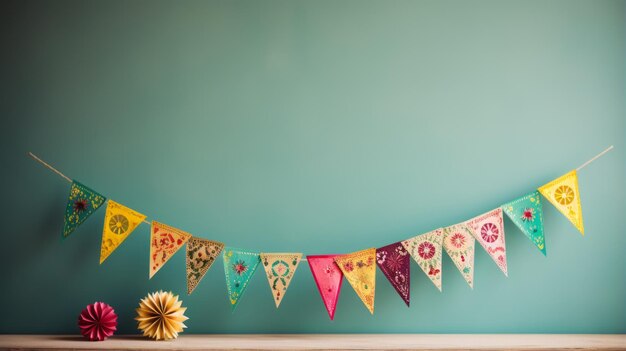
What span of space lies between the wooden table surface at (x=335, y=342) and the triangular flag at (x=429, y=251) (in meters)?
0.28

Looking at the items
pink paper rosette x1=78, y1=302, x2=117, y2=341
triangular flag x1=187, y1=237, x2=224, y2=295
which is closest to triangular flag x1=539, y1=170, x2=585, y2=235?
triangular flag x1=187, y1=237, x2=224, y2=295

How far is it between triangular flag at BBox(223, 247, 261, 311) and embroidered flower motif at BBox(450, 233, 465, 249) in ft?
2.83

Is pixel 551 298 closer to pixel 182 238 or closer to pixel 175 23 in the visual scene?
pixel 182 238

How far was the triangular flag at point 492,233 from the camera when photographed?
2.35m

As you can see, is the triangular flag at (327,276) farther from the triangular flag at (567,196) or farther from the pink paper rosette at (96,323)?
the triangular flag at (567,196)

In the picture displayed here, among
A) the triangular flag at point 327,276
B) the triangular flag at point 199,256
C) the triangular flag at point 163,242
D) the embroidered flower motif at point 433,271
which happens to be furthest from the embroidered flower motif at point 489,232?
the triangular flag at point 163,242

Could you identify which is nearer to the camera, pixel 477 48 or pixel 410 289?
pixel 410 289

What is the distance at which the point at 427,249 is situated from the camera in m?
2.33

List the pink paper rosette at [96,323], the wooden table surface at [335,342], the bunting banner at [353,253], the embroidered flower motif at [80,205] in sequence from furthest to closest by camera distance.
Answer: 1. the embroidered flower motif at [80,205]
2. the bunting banner at [353,253]
3. the pink paper rosette at [96,323]
4. the wooden table surface at [335,342]

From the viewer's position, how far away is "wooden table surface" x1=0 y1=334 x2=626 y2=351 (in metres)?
2.02

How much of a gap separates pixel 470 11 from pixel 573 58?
1.81 ft

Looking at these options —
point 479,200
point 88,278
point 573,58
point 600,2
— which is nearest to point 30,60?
point 88,278

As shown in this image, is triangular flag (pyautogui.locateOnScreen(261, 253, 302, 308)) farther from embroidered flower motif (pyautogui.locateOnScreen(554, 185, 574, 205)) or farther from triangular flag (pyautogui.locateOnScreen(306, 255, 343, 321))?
embroidered flower motif (pyautogui.locateOnScreen(554, 185, 574, 205))

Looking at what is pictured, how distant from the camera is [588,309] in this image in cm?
246
